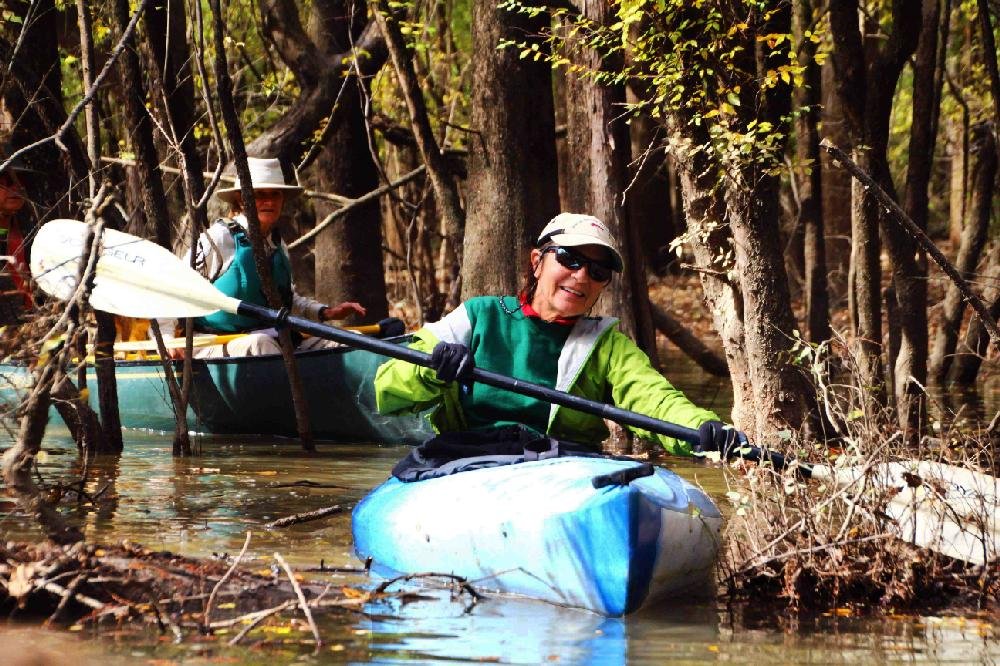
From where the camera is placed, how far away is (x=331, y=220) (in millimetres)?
12477

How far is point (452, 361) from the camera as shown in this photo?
5312 millimetres

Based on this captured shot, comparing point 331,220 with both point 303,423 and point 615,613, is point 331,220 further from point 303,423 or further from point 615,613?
point 615,613

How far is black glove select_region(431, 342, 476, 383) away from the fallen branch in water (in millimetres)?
1507

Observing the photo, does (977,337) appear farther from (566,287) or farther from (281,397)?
(566,287)

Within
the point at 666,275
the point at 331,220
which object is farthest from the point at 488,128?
the point at 666,275

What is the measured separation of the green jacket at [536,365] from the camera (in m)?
5.65

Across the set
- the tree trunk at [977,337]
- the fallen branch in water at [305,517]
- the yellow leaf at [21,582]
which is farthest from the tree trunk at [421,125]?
the yellow leaf at [21,582]

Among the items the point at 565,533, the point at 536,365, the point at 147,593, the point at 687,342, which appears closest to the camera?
the point at 147,593

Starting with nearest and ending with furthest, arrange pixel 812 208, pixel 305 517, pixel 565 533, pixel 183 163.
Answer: pixel 565 533 < pixel 305 517 < pixel 183 163 < pixel 812 208

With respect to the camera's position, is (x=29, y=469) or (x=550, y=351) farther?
(x=550, y=351)

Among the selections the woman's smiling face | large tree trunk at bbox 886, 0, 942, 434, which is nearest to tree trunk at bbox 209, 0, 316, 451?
the woman's smiling face

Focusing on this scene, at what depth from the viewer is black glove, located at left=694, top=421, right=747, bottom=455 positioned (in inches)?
205

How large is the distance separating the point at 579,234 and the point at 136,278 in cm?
200

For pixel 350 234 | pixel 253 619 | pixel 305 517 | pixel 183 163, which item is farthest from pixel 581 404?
pixel 350 234
